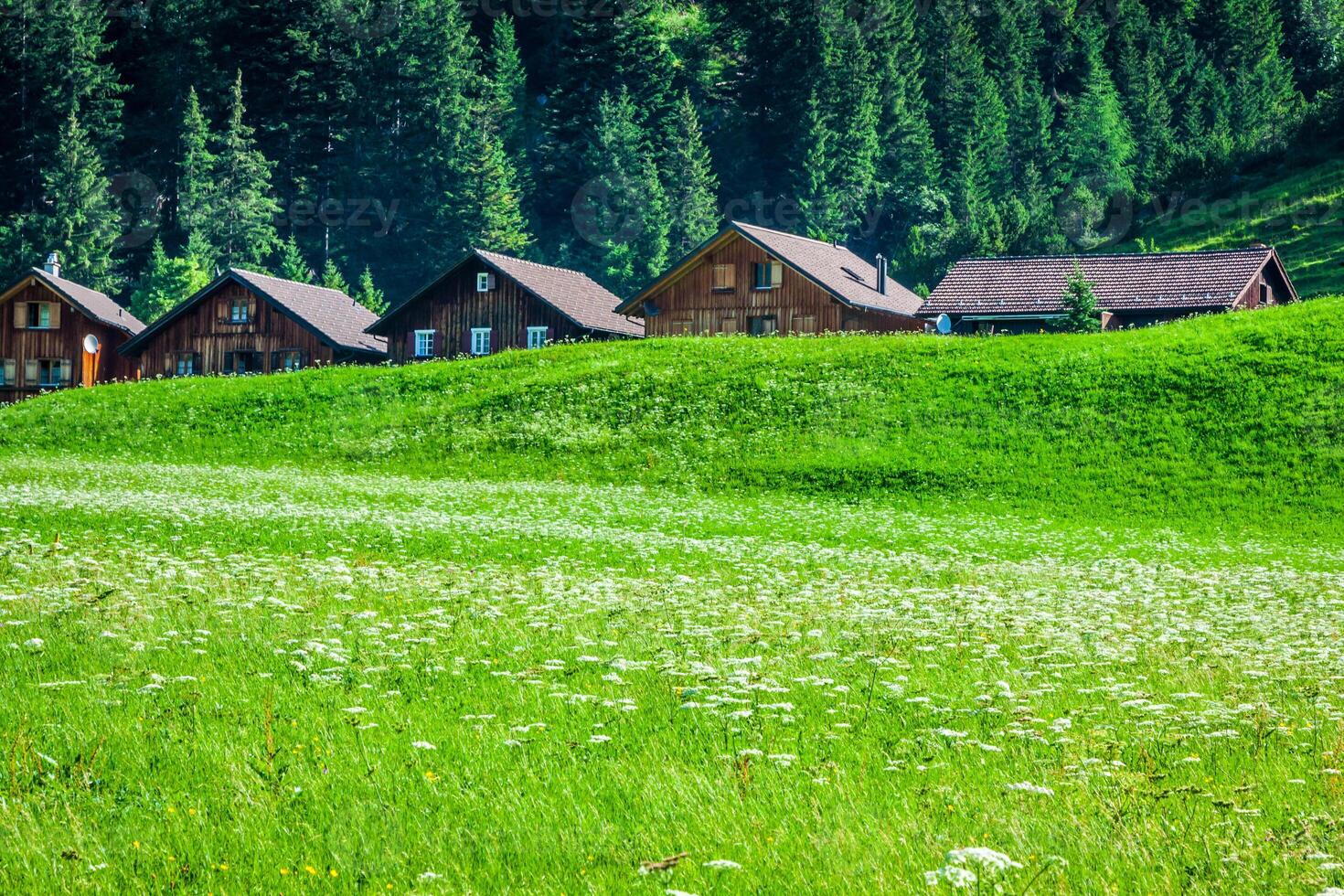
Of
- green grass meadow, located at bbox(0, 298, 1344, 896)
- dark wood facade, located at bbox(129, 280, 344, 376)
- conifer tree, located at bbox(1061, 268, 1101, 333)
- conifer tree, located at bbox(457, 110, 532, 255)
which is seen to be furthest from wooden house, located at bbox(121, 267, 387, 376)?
green grass meadow, located at bbox(0, 298, 1344, 896)

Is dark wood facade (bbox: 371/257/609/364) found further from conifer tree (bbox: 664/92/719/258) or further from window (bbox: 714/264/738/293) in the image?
conifer tree (bbox: 664/92/719/258)

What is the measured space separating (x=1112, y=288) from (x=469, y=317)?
3310 centimetres

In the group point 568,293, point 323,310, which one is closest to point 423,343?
point 568,293

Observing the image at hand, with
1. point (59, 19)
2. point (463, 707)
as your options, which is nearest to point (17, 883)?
point (463, 707)

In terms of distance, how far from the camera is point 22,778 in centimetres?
834

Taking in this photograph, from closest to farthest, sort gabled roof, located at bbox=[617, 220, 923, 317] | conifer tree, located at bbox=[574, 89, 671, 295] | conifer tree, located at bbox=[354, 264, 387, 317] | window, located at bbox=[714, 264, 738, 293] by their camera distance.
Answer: gabled roof, located at bbox=[617, 220, 923, 317] → window, located at bbox=[714, 264, 738, 293] → conifer tree, located at bbox=[354, 264, 387, 317] → conifer tree, located at bbox=[574, 89, 671, 295]

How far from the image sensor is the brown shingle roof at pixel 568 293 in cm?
6900

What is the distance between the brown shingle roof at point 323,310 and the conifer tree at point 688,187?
4026cm

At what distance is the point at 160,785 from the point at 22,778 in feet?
2.84

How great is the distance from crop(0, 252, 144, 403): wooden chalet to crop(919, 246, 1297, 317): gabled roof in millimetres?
48356

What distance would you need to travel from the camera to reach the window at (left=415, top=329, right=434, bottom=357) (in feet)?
233

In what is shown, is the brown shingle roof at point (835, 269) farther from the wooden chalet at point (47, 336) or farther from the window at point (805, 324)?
the wooden chalet at point (47, 336)

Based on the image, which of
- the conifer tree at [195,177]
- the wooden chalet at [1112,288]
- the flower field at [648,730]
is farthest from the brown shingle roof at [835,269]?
the conifer tree at [195,177]

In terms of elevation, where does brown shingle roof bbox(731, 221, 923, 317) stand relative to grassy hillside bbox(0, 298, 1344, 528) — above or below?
above
